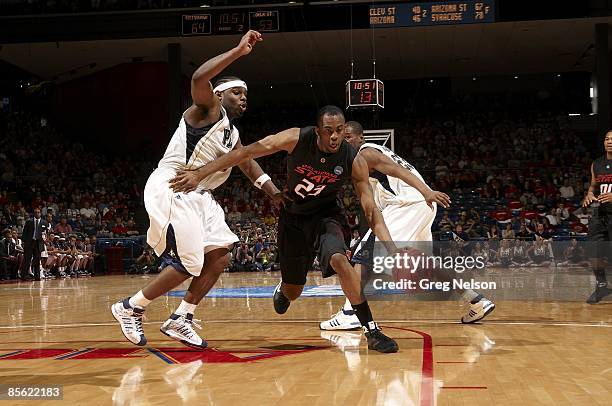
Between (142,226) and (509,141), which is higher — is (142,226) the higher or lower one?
the lower one

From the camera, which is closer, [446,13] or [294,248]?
[294,248]

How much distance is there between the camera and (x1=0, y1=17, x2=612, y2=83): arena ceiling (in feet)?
68.6

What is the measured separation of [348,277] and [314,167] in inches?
29.8

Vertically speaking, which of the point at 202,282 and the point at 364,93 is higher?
the point at 364,93

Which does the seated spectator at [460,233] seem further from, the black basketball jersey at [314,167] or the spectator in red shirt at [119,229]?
the black basketball jersey at [314,167]

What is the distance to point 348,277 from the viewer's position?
504 centimetres

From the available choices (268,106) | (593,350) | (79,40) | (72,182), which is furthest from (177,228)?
(268,106)

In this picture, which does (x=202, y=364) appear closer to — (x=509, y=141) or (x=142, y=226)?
(x=142, y=226)

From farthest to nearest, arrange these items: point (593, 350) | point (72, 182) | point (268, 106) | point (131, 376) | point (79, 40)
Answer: point (268, 106)
point (72, 182)
point (79, 40)
point (593, 350)
point (131, 376)

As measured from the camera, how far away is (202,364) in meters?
4.52

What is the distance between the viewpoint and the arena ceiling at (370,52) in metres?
20.9

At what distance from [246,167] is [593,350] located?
→ 8.72 feet

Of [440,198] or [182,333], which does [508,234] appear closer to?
[440,198]

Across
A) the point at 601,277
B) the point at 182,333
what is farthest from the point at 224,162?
the point at 601,277
